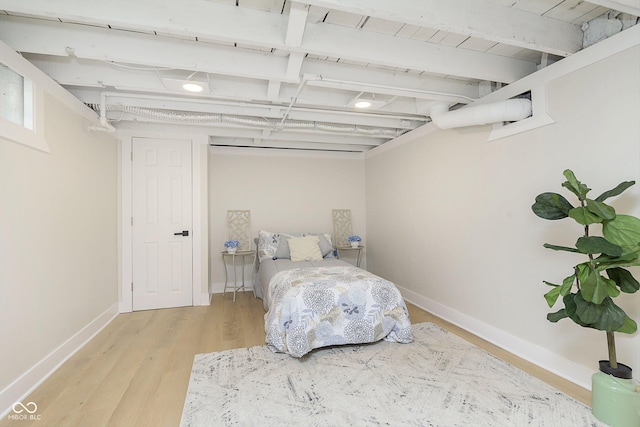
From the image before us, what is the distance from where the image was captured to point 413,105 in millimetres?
3197

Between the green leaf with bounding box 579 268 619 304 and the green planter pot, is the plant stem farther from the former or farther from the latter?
the green leaf with bounding box 579 268 619 304

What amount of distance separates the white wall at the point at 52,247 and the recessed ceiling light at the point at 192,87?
1.03 meters

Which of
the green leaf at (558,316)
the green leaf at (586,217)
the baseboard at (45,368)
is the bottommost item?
the baseboard at (45,368)

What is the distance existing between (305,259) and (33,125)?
2.99 metres

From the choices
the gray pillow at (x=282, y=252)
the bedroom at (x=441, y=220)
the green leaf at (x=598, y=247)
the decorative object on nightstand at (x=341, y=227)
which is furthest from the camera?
the decorative object on nightstand at (x=341, y=227)

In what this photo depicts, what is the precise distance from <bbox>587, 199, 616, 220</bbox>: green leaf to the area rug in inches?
47.5

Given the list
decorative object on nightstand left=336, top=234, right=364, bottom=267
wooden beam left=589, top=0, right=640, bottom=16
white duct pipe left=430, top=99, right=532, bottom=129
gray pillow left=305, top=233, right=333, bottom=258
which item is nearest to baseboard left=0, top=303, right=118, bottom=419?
gray pillow left=305, top=233, right=333, bottom=258

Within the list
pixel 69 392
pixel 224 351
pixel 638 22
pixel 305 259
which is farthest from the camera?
pixel 305 259

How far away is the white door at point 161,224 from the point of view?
3816 millimetres

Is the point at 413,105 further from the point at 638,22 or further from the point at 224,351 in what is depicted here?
the point at 224,351

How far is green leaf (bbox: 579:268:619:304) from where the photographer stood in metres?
1.58

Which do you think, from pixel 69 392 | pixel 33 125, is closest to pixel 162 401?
pixel 69 392

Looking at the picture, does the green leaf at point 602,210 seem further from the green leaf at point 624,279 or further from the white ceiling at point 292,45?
the white ceiling at point 292,45

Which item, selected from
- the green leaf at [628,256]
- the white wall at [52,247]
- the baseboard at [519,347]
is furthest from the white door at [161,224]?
the green leaf at [628,256]
